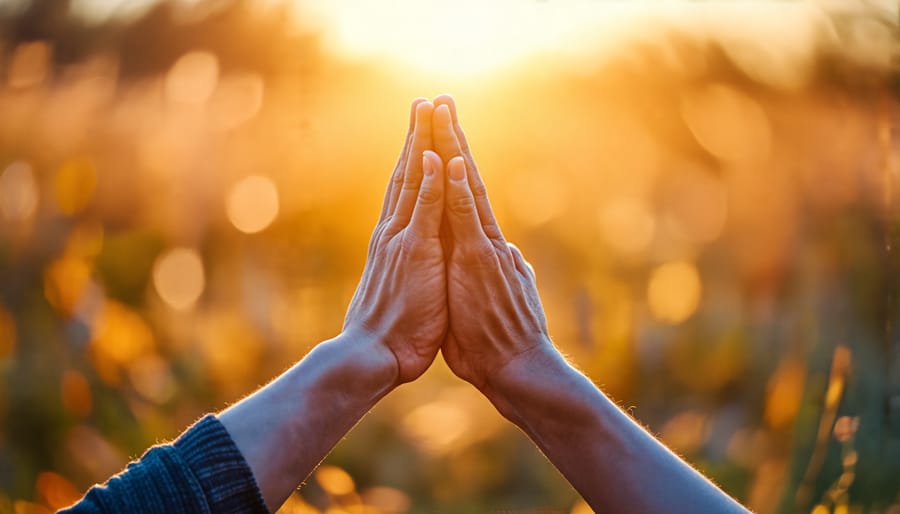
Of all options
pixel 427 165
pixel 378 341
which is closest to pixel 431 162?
pixel 427 165

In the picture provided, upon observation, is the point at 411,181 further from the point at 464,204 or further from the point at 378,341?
the point at 378,341

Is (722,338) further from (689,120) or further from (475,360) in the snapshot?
(475,360)

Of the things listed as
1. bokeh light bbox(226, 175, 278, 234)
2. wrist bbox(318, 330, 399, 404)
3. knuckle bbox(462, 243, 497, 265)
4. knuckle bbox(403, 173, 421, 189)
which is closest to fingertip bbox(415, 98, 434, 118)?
knuckle bbox(403, 173, 421, 189)

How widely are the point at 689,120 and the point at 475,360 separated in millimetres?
916

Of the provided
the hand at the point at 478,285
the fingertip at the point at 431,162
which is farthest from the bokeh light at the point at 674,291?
the fingertip at the point at 431,162

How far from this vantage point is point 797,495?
2107 millimetres

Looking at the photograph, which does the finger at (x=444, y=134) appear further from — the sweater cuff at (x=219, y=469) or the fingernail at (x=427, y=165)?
the sweater cuff at (x=219, y=469)

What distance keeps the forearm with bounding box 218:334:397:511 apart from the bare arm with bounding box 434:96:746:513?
20 centimetres

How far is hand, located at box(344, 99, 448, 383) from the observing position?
156 cm

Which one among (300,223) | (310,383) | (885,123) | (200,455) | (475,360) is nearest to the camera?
(200,455)

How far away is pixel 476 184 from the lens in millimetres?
1614

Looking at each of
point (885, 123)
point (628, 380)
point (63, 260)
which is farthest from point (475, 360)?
point (885, 123)

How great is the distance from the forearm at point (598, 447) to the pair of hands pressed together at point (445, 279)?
115 millimetres

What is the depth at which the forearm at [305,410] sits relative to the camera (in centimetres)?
114
